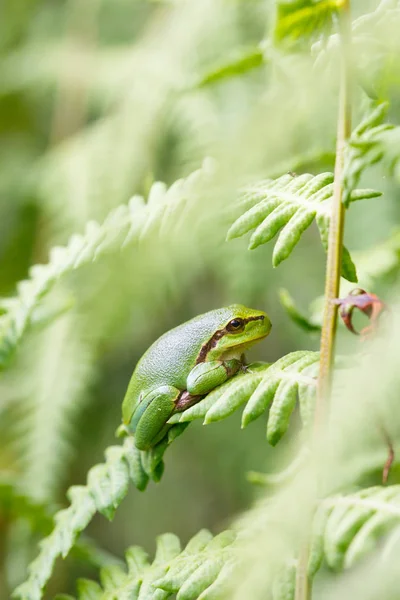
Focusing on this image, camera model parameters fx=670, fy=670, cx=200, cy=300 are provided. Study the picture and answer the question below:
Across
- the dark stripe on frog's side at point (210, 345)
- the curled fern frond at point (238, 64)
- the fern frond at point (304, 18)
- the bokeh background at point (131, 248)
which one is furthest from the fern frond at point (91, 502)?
Result: the curled fern frond at point (238, 64)

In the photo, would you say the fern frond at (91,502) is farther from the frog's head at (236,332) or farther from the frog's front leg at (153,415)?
the frog's head at (236,332)

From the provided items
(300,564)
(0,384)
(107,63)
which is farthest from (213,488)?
(300,564)

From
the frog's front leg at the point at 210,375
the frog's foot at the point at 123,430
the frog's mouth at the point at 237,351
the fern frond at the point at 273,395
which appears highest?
the fern frond at the point at 273,395

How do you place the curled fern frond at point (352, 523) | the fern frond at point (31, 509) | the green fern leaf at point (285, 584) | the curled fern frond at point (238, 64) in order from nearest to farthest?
the curled fern frond at point (352, 523)
the green fern leaf at point (285, 584)
the curled fern frond at point (238, 64)
the fern frond at point (31, 509)

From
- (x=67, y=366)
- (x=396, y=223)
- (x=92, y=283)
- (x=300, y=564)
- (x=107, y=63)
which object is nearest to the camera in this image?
(x=300, y=564)

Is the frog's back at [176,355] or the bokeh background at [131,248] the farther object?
the bokeh background at [131,248]

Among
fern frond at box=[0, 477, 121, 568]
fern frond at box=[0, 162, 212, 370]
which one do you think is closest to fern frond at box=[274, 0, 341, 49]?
fern frond at box=[0, 162, 212, 370]

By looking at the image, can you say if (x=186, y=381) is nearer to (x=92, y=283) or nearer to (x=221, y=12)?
(x=92, y=283)

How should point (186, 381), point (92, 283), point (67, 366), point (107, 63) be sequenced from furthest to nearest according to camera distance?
point (107, 63), point (92, 283), point (67, 366), point (186, 381)
